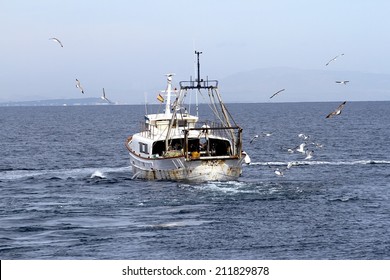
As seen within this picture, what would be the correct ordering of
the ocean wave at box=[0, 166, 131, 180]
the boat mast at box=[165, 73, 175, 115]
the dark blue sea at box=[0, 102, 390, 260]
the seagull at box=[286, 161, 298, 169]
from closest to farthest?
the dark blue sea at box=[0, 102, 390, 260] < the boat mast at box=[165, 73, 175, 115] < the ocean wave at box=[0, 166, 131, 180] < the seagull at box=[286, 161, 298, 169]

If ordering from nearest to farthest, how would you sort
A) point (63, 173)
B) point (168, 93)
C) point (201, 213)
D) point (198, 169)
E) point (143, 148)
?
point (201, 213), point (198, 169), point (143, 148), point (168, 93), point (63, 173)

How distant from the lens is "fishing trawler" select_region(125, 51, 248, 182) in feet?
207

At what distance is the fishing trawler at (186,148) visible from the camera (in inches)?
2479

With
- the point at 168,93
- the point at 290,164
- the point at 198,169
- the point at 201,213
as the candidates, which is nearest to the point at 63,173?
the point at 168,93

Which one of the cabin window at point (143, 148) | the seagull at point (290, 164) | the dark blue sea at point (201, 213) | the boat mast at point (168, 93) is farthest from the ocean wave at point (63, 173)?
the seagull at point (290, 164)

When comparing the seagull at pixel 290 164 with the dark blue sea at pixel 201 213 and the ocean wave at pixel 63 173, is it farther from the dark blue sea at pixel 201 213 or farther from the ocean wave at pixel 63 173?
the ocean wave at pixel 63 173

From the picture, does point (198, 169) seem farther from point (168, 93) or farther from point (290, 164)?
point (290, 164)

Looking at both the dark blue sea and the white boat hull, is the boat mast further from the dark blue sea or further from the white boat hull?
the white boat hull

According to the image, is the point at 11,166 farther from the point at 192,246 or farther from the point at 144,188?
the point at 192,246

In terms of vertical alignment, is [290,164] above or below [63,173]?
above

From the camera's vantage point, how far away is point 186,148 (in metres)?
62.7

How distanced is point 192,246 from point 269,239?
4.38 m

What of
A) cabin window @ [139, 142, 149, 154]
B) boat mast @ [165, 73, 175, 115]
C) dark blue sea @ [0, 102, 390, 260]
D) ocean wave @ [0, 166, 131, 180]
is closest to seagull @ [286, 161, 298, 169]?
dark blue sea @ [0, 102, 390, 260]

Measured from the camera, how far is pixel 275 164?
83.8 m
